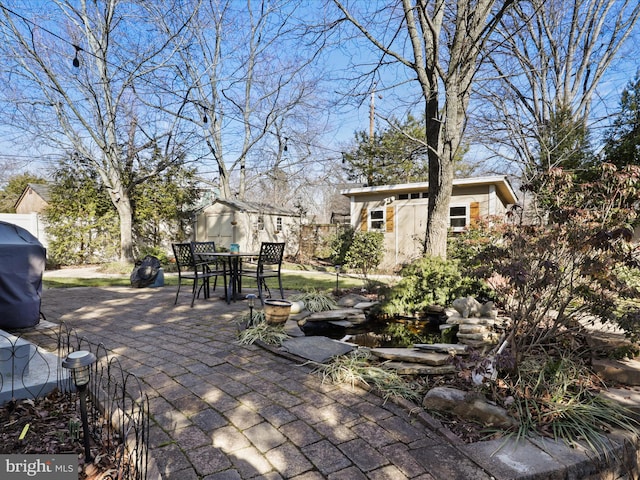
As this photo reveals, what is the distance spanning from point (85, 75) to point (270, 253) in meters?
9.16

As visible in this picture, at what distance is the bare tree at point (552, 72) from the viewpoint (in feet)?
34.9

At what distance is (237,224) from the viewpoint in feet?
47.9

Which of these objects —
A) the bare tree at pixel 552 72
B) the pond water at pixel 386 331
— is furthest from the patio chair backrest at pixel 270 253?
the bare tree at pixel 552 72

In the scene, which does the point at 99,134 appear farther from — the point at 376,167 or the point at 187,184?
the point at 376,167

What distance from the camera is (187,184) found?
571 inches

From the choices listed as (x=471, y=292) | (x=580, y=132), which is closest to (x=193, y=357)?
(x=471, y=292)

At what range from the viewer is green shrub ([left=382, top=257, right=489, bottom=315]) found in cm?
490

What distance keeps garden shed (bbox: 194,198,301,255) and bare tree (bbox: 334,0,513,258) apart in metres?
9.52

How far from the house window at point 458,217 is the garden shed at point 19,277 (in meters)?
9.70

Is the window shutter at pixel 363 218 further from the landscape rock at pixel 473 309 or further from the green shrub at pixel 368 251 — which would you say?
the landscape rock at pixel 473 309

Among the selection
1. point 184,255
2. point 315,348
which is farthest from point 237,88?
point 315,348

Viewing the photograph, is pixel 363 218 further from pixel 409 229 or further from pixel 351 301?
pixel 351 301

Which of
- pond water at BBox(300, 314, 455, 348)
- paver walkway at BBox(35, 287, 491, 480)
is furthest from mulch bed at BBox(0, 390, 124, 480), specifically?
pond water at BBox(300, 314, 455, 348)

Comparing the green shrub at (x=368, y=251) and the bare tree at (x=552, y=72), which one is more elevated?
the bare tree at (x=552, y=72)
